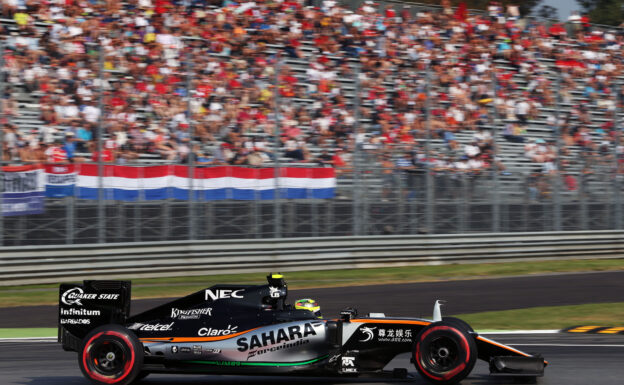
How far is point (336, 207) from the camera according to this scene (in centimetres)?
1625

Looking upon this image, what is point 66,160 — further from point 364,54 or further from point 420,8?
point 420,8

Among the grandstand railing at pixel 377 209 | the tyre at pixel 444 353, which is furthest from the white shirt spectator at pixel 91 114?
the tyre at pixel 444 353

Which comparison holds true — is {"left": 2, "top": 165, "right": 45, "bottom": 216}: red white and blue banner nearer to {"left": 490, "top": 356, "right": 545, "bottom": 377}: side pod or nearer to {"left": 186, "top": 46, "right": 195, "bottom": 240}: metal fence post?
{"left": 186, "top": 46, "right": 195, "bottom": 240}: metal fence post

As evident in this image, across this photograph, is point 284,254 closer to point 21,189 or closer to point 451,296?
point 451,296

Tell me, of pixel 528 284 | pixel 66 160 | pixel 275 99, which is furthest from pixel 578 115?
pixel 66 160

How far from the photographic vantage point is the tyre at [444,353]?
6.39m

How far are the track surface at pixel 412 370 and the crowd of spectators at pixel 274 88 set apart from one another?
18.5ft

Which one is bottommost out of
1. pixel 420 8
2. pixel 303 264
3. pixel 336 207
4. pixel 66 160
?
pixel 303 264

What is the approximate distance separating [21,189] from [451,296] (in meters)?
6.93

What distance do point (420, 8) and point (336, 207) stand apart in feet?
25.8

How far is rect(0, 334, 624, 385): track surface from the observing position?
7.16 meters

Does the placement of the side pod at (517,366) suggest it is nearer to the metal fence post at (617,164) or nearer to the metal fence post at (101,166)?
the metal fence post at (101,166)

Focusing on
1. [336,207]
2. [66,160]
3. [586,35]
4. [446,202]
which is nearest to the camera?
[66,160]

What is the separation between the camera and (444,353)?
6484 millimetres
